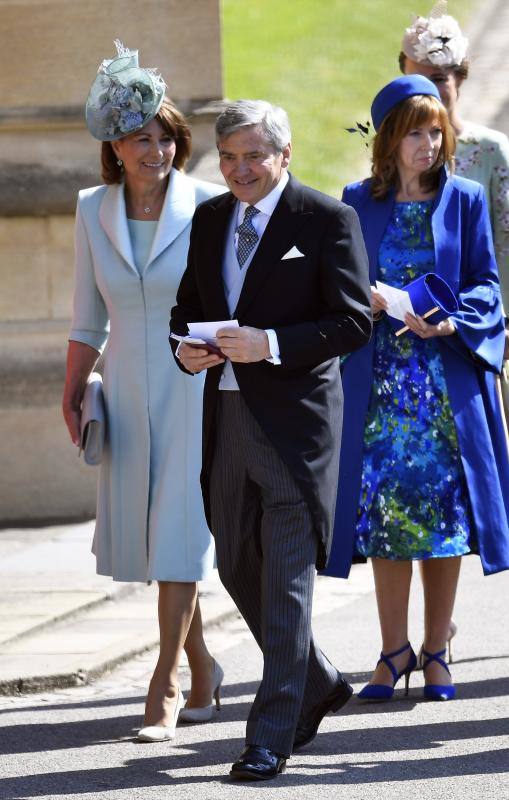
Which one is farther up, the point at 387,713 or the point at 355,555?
the point at 355,555

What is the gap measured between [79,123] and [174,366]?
15.9ft

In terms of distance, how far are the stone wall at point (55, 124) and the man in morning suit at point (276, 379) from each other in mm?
5265

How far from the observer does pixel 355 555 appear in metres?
6.31

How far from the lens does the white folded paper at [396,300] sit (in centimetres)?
596

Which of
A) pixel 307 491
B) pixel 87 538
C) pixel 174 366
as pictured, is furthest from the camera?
pixel 87 538

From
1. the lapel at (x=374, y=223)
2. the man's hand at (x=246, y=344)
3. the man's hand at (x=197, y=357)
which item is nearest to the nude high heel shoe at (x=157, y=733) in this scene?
the man's hand at (x=197, y=357)

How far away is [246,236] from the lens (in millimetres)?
5281

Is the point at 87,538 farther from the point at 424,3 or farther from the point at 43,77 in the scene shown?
A: the point at 424,3

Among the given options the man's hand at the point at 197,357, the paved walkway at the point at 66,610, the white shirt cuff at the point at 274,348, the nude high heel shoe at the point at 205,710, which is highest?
the white shirt cuff at the point at 274,348

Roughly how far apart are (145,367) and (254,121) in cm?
109

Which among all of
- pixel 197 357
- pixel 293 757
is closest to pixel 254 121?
pixel 197 357

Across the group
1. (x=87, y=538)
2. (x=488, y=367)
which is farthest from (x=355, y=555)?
(x=87, y=538)

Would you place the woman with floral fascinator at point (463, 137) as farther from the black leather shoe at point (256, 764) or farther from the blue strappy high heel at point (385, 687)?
the black leather shoe at point (256, 764)

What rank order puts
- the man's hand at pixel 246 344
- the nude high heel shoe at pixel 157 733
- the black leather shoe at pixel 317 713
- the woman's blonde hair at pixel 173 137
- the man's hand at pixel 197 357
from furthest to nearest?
the woman's blonde hair at pixel 173 137, the nude high heel shoe at pixel 157 733, the black leather shoe at pixel 317 713, the man's hand at pixel 197 357, the man's hand at pixel 246 344
